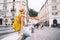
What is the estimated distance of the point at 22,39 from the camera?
25.3 ft

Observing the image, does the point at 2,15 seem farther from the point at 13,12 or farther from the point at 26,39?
the point at 26,39

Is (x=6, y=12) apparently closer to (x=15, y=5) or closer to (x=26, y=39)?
(x=15, y=5)

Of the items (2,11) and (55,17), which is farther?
(55,17)

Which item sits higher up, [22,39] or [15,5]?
[15,5]

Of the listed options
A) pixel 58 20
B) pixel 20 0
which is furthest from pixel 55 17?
pixel 20 0

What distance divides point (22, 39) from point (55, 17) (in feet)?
237

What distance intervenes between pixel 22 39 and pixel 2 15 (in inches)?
2420

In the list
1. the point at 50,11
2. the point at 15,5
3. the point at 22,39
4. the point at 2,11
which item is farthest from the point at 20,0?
the point at 22,39

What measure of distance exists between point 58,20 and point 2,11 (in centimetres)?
2323

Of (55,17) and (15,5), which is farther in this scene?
(55,17)

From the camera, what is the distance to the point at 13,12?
67125 millimetres

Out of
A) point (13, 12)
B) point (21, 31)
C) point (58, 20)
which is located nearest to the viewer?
point (21, 31)

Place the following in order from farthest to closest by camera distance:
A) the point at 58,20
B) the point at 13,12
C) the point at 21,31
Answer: the point at 58,20
the point at 13,12
the point at 21,31

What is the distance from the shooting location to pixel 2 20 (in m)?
67.2
